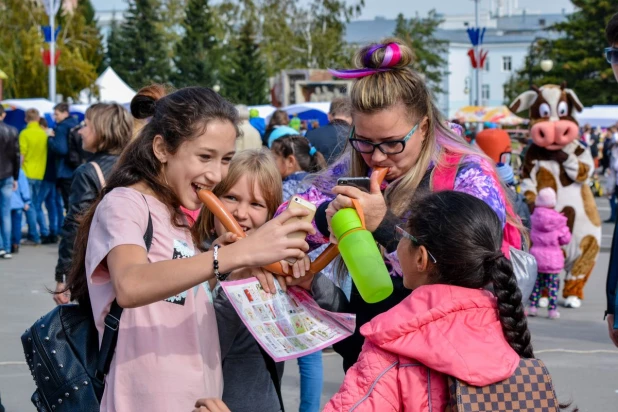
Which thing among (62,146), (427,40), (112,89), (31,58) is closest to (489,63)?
(427,40)

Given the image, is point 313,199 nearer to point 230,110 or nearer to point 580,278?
point 230,110

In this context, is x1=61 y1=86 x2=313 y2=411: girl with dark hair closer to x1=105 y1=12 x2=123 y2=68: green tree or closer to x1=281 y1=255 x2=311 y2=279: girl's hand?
x1=281 y1=255 x2=311 y2=279: girl's hand

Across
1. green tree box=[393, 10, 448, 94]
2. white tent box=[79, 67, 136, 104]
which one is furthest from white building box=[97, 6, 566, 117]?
white tent box=[79, 67, 136, 104]

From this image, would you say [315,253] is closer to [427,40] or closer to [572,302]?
[572,302]

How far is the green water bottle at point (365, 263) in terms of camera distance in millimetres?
2373

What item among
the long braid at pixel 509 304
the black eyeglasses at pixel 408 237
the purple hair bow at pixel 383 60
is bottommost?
the long braid at pixel 509 304

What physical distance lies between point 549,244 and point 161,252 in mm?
6489

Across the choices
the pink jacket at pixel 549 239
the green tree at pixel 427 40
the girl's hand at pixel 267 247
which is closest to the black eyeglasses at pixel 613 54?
the girl's hand at pixel 267 247

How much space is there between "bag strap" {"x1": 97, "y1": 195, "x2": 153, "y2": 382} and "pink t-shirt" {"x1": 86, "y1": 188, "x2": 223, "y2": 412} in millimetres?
15

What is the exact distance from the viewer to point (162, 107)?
2.87 metres

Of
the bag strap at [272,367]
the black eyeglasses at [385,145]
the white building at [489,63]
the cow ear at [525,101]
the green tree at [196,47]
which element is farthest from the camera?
the white building at [489,63]

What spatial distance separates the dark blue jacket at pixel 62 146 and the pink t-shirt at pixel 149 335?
10184 millimetres

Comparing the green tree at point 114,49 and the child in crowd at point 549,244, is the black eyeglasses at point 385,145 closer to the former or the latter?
the child in crowd at point 549,244

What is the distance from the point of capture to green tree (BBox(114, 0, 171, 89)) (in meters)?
63.7
